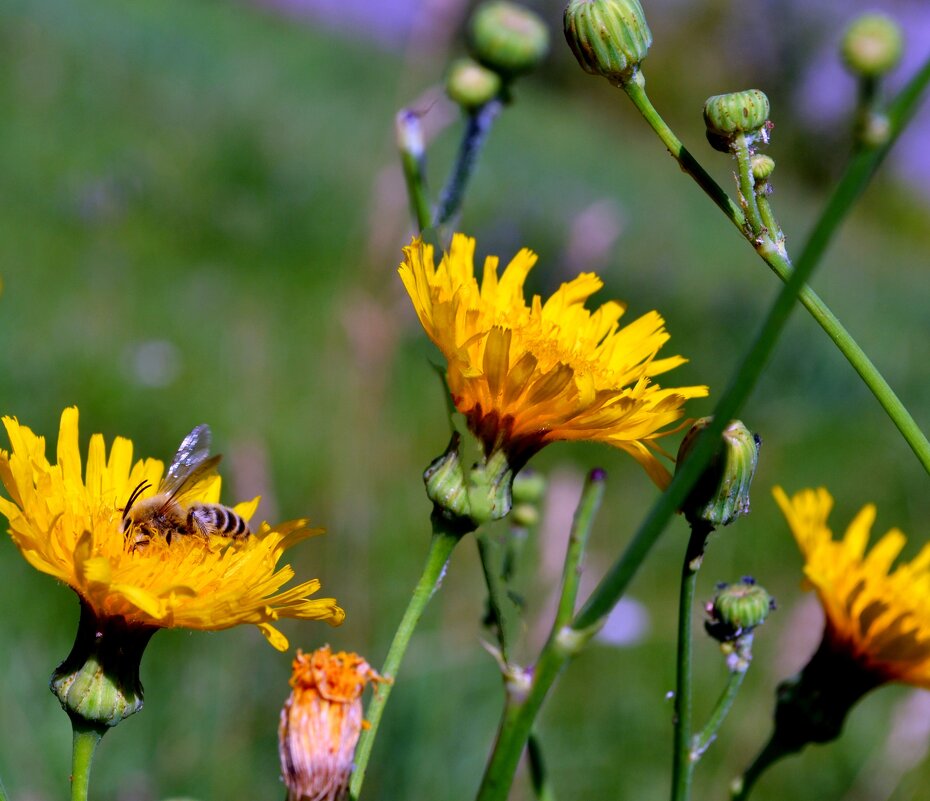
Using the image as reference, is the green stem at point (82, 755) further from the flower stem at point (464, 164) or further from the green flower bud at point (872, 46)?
the green flower bud at point (872, 46)

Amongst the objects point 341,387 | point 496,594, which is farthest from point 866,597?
point 341,387

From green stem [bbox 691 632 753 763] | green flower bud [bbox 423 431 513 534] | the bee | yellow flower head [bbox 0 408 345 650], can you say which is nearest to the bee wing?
the bee

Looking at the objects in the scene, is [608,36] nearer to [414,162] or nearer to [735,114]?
[735,114]

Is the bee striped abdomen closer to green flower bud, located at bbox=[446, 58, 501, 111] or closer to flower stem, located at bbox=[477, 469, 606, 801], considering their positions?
flower stem, located at bbox=[477, 469, 606, 801]

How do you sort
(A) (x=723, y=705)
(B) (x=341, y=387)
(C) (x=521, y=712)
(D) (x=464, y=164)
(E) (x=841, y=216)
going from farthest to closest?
(B) (x=341, y=387) → (D) (x=464, y=164) → (A) (x=723, y=705) → (C) (x=521, y=712) → (E) (x=841, y=216)

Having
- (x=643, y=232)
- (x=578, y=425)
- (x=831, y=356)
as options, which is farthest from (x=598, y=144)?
(x=578, y=425)
